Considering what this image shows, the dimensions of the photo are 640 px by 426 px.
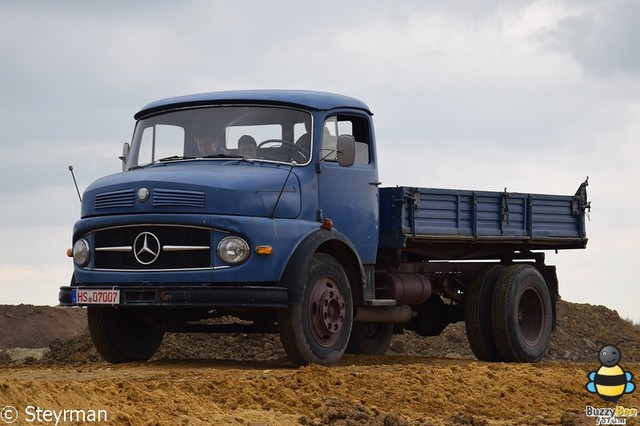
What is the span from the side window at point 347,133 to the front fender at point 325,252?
92 centimetres

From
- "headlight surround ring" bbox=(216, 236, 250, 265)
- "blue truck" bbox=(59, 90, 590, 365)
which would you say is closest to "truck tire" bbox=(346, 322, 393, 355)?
"blue truck" bbox=(59, 90, 590, 365)

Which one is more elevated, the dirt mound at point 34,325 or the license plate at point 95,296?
the license plate at point 95,296

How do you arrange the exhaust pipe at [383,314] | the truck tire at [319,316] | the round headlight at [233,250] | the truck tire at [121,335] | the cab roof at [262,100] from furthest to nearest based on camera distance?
the exhaust pipe at [383,314]
the truck tire at [121,335]
the cab roof at [262,100]
the truck tire at [319,316]
the round headlight at [233,250]

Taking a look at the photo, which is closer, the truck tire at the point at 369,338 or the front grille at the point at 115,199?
the front grille at the point at 115,199

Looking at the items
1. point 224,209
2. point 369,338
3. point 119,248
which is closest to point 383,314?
point 369,338

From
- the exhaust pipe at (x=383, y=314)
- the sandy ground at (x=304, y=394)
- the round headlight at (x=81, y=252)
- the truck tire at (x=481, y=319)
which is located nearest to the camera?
the sandy ground at (x=304, y=394)

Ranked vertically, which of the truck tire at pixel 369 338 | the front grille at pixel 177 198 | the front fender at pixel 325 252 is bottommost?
the truck tire at pixel 369 338

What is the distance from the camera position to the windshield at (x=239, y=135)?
12.6m

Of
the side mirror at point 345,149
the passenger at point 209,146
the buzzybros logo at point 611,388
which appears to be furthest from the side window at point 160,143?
the buzzybros logo at point 611,388

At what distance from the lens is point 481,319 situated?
1571 centimetres

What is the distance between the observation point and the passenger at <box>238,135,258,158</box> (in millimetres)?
12575

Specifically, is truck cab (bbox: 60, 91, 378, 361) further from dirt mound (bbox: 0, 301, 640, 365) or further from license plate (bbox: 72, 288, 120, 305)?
dirt mound (bbox: 0, 301, 640, 365)

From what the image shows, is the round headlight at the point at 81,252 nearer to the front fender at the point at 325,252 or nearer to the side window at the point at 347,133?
the front fender at the point at 325,252

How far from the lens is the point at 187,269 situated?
11.6 metres
